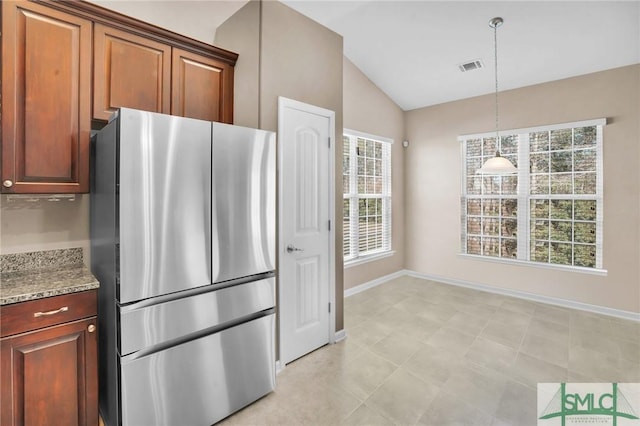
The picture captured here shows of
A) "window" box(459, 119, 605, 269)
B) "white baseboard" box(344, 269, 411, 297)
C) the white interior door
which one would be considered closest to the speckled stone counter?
the white interior door

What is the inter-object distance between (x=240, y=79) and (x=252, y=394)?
241 cm

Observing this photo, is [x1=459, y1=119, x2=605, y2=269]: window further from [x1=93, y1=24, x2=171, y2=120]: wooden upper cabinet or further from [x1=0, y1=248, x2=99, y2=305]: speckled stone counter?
[x1=0, y1=248, x2=99, y2=305]: speckled stone counter

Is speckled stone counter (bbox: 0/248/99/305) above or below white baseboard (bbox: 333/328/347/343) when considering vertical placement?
above

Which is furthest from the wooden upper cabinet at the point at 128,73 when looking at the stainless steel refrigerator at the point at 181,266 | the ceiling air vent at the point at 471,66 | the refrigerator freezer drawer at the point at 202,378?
the ceiling air vent at the point at 471,66

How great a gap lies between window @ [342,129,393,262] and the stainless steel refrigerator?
2347mm

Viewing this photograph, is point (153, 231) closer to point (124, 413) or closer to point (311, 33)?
point (124, 413)

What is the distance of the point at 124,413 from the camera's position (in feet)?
5.19

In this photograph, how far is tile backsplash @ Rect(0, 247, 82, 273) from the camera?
1896 mm

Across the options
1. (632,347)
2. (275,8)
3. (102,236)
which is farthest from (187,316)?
(632,347)

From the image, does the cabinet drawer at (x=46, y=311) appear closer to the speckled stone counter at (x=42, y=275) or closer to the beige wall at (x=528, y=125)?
the speckled stone counter at (x=42, y=275)

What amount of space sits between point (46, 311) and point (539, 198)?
521 centimetres

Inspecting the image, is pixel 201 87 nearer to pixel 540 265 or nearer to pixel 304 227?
pixel 304 227

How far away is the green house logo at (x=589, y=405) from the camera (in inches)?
78.4

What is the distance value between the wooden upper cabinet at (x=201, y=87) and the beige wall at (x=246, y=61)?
76 millimetres
